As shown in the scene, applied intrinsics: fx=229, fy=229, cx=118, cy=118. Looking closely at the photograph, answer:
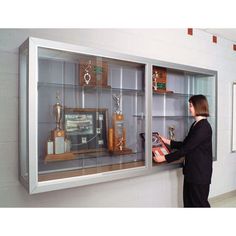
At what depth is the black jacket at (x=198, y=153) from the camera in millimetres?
2158

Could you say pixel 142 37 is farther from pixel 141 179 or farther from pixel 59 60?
pixel 141 179

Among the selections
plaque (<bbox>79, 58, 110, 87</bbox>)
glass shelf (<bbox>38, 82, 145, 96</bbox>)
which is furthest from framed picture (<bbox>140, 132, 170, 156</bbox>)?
plaque (<bbox>79, 58, 110, 87</bbox>)

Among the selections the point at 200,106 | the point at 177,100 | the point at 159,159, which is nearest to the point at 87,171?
the point at 159,159

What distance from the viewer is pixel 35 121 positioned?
1549mm

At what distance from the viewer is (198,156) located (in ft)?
7.25

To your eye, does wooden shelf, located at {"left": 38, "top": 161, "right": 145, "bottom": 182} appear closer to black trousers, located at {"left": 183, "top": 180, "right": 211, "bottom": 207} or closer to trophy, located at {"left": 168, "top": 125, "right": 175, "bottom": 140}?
black trousers, located at {"left": 183, "top": 180, "right": 211, "bottom": 207}

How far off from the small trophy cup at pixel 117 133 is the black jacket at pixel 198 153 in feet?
1.72

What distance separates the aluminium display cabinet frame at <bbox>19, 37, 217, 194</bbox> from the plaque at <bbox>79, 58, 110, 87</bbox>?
0.49 ft

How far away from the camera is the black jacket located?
216cm

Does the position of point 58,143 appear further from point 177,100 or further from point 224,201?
point 224,201

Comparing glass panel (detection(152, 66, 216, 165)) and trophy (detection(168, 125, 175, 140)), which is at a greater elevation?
glass panel (detection(152, 66, 216, 165))

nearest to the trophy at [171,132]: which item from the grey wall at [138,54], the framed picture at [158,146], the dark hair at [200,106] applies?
the framed picture at [158,146]

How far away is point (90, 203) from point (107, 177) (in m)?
0.43
